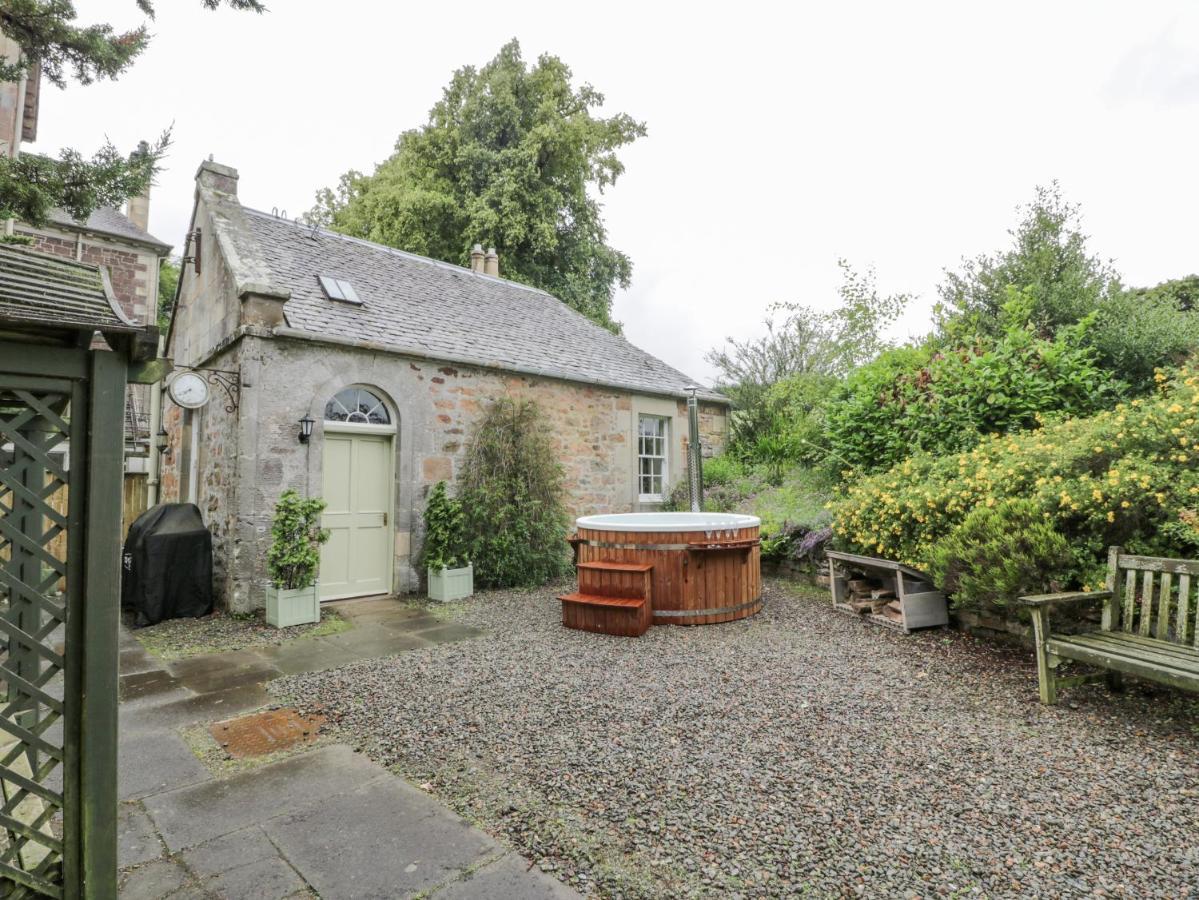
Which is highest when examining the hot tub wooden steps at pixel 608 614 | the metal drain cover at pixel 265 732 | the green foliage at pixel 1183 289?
the green foliage at pixel 1183 289

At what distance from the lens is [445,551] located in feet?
24.5

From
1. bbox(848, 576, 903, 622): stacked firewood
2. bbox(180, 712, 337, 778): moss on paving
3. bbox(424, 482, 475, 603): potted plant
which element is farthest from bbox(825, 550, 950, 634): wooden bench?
bbox(180, 712, 337, 778): moss on paving

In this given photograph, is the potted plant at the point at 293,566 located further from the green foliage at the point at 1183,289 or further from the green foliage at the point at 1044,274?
the green foliage at the point at 1183,289

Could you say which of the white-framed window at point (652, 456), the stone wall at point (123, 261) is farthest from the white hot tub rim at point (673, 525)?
the stone wall at point (123, 261)

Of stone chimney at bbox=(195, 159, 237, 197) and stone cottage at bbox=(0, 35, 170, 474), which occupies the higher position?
stone cottage at bbox=(0, 35, 170, 474)

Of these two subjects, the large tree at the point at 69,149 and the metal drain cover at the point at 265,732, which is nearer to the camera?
the metal drain cover at the point at 265,732

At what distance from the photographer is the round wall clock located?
6730 millimetres

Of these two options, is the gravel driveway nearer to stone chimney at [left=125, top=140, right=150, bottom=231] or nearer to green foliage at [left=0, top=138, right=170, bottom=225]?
green foliage at [left=0, top=138, right=170, bottom=225]

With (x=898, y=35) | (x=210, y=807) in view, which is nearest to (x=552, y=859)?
(x=210, y=807)

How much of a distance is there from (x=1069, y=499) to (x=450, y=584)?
20.4 feet

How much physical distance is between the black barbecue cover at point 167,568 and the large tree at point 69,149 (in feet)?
11.2

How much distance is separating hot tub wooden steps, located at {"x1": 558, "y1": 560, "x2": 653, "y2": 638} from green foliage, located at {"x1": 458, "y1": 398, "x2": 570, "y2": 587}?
2.07 metres

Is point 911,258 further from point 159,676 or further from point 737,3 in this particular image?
point 159,676

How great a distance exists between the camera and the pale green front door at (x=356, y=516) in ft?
23.7
